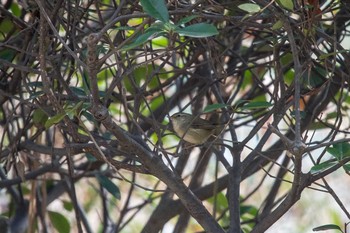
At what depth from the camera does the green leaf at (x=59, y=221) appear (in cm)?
318

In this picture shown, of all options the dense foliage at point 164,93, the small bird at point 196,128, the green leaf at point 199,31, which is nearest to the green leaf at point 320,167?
the dense foliage at point 164,93

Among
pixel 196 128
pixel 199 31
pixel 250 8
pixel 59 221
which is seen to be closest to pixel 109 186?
pixel 196 128

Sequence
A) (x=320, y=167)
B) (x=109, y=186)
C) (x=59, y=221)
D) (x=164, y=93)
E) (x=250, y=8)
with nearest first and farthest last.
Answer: (x=320, y=167) < (x=250, y=8) < (x=109, y=186) < (x=164, y=93) < (x=59, y=221)

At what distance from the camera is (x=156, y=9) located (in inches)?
61.5

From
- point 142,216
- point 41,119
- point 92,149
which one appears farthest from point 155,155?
point 142,216

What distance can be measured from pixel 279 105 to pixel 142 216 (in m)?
3.26

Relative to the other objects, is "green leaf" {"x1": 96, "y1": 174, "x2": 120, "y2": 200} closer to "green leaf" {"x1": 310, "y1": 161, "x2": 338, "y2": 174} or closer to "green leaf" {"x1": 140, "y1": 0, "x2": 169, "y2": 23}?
"green leaf" {"x1": 310, "y1": 161, "x2": 338, "y2": 174}

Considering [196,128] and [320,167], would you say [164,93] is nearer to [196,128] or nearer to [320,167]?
[196,128]

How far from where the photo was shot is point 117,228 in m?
2.99

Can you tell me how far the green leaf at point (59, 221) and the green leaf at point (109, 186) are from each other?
0.43m

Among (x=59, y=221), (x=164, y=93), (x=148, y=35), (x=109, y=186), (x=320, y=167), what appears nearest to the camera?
(x=148, y=35)

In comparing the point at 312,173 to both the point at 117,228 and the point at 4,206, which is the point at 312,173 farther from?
the point at 4,206

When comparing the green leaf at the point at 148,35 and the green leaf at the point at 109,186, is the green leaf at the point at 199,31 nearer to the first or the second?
the green leaf at the point at 148,35

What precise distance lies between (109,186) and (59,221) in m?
0.56
